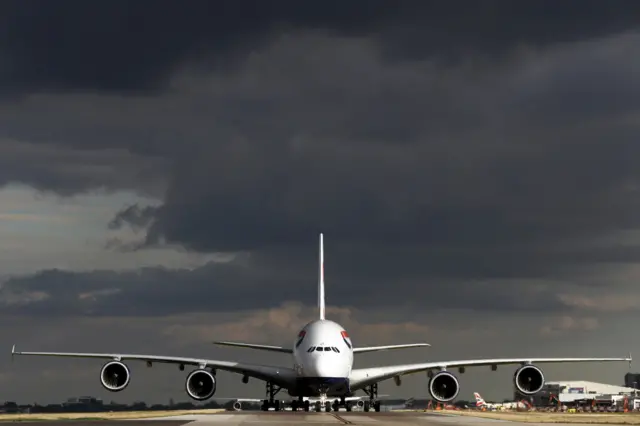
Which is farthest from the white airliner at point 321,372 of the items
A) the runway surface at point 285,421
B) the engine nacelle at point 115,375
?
the runway surface at point 285,421

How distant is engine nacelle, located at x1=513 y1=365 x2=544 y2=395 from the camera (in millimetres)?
87938

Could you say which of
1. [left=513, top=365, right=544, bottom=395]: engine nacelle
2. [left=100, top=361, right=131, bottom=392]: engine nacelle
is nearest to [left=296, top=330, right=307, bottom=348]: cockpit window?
[left=100, top=361, right=131, bottom=392]: engine nacelle

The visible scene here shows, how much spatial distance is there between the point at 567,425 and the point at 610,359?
33.8m

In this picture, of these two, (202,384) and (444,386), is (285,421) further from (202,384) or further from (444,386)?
(444,386)

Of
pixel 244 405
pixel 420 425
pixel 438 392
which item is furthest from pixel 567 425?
pixel 244 405

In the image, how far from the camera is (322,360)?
3061 inches

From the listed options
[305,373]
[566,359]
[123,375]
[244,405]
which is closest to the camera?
[305,373]

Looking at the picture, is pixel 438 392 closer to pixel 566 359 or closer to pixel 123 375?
pixel 566 359

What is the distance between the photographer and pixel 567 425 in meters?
56.6

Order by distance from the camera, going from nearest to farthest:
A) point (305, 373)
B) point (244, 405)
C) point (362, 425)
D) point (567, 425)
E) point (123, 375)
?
point (362, 425) → point (567, 425) → point (305, 373) → point (123, 375) → point (244, 405)

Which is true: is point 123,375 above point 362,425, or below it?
above

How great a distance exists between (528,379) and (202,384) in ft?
86.4

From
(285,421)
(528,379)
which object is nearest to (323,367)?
(528,379)

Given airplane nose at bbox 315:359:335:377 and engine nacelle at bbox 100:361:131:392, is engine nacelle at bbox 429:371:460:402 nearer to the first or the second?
airplane nose at bbox 315:359:335:377
